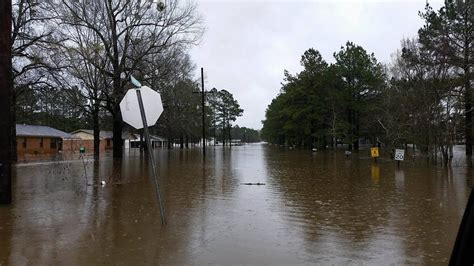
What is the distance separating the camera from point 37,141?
175ft

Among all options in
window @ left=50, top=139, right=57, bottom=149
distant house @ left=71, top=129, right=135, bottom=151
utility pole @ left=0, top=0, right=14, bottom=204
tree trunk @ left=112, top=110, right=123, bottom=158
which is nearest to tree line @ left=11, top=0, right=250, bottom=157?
tree trunk @ left=112, top=110, right=123, bottom=158

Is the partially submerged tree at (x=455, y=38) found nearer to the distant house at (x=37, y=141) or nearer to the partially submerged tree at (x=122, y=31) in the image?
the partially submerged tree at (x=122, y=31)

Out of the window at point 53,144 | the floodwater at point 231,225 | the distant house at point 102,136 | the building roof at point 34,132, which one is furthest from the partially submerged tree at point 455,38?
the distant house at point 102,136

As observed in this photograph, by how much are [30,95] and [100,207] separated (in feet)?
75.4

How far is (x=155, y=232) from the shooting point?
6.95 m

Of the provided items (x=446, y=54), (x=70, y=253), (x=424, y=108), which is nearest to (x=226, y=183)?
(x=70, y=253)

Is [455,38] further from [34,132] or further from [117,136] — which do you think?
[34,132]

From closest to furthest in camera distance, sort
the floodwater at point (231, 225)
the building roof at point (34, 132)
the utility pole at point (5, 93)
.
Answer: the floodwater at point (231, 225) < the utility pole at point (5, 93) < the building roof at point (34, 132)

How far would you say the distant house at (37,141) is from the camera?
1941 inches

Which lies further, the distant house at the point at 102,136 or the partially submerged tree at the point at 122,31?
the distant house at the point at 102,136

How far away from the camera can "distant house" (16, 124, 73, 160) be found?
49.3 meters

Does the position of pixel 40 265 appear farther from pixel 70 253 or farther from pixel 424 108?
pixel 424 108

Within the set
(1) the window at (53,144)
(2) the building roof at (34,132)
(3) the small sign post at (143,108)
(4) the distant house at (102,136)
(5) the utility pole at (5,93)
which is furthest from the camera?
(4) the distant house at (102,136)

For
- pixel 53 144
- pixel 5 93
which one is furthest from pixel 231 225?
pixel 53 144
